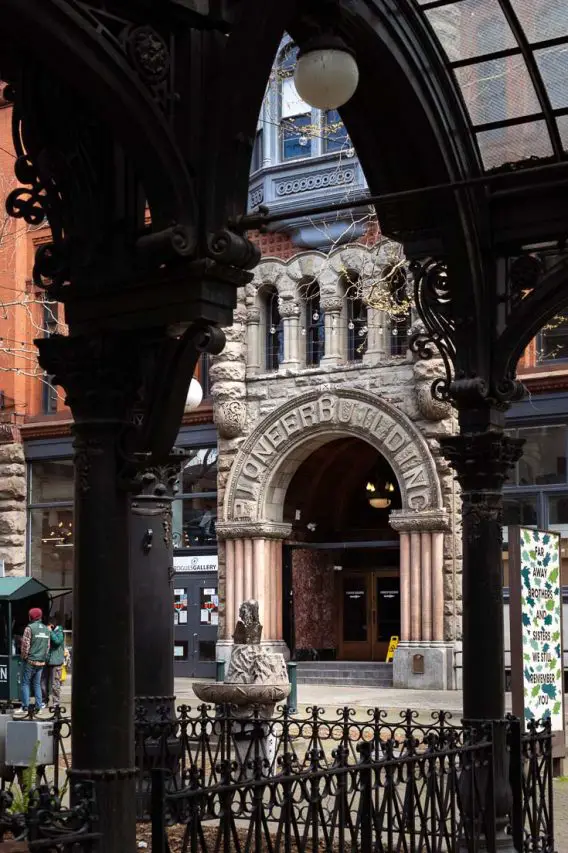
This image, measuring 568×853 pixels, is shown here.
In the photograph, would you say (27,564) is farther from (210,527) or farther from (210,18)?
(210,18)

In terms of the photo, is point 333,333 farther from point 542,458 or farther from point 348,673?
point 348,673

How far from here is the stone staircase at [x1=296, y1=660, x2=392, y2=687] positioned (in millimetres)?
28281

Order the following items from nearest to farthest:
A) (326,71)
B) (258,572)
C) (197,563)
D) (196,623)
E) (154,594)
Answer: (326,71) < (154,594) < (258,572) < (197,563) < (196,623)

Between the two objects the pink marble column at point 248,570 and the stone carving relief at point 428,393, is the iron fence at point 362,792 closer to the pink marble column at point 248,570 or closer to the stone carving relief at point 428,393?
the stone carving relief at point 428,393

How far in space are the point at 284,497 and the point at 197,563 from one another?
258 cm

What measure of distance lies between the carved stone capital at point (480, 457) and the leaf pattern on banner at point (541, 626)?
4637mm

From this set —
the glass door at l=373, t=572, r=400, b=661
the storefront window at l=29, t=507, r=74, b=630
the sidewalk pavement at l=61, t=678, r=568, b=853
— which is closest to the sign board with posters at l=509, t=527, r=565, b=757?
the sidewalk pavement at l=61, t=678, r=568, b=853

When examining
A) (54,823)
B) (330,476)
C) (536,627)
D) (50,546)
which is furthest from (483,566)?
(50,546)

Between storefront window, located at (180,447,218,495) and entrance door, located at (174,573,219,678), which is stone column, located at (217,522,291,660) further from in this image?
storefront window, located at (180,447,218,495)

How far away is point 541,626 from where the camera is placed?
591 inches

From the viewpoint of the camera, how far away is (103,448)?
6.45 metres

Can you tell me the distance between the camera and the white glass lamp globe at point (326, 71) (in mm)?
7031

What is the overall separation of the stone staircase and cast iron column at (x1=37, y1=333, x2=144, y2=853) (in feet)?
72.0

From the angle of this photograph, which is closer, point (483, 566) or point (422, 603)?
point (483, 566)
